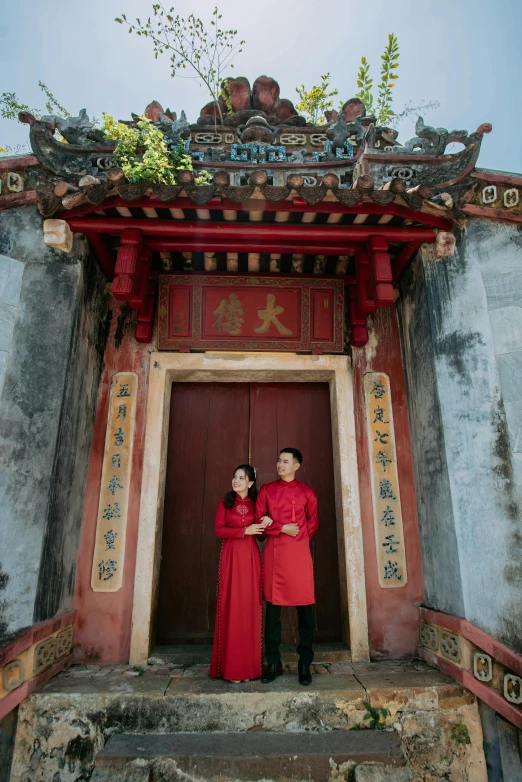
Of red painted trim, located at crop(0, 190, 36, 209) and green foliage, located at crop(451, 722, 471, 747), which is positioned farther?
red painted trim, located at crop(0, 190, 36, 209)

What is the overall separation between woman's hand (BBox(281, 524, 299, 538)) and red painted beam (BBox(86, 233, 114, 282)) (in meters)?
2.67

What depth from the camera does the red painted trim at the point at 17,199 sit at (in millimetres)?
3754

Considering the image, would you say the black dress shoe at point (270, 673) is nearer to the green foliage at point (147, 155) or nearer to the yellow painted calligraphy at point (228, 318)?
the yellow painted calligraphy at point (228, 318)

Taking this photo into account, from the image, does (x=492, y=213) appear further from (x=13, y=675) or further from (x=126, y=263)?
(x=13, y=675)

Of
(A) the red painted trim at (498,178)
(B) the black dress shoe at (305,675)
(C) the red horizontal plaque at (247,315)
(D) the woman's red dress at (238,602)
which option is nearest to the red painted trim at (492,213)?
(A) the red painted trim at (498,178)

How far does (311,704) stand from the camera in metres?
3.07

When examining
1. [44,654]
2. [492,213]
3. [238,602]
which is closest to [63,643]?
[44,654]

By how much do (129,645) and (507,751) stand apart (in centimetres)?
265

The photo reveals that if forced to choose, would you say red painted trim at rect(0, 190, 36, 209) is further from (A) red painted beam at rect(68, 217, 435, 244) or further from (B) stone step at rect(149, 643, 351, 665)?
(B) stone step at rect(149, 643, 351, 665)

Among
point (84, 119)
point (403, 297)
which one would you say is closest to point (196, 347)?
point (403, 297)

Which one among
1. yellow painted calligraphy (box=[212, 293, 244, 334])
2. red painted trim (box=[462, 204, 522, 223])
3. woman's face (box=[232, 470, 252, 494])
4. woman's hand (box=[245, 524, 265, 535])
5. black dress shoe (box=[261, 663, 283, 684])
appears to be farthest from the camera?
yellow painted calligraphy (box=[212, 293, 244, 334])

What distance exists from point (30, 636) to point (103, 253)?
2.91 m

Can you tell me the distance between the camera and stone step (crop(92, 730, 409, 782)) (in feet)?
8.66

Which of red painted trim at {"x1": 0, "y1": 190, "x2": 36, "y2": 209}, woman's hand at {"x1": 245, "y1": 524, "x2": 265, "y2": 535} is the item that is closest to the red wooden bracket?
red painted trim at {"x1": 0, "y1": 190, "x2": 36, "y2": 209}
